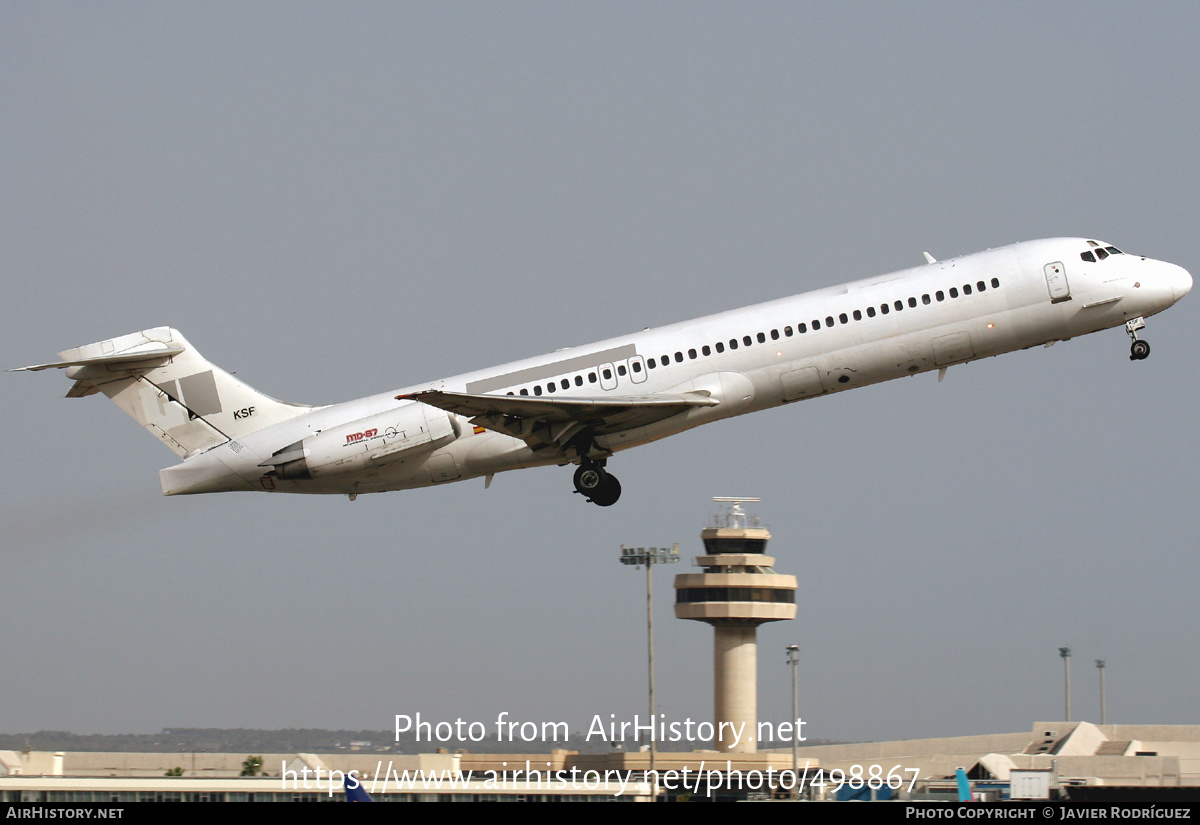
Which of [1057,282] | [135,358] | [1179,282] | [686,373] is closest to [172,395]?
[135,358]

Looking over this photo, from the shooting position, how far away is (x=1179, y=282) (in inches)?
1213

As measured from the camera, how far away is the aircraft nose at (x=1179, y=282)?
30.7 m

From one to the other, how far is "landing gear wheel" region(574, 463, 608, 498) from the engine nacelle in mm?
2927

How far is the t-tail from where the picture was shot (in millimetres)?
33469

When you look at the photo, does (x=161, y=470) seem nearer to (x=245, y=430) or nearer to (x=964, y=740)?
(x=245, y=430)

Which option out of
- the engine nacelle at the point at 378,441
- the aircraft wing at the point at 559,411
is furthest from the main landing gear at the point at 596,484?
the engine nacelle at the point at 378,441

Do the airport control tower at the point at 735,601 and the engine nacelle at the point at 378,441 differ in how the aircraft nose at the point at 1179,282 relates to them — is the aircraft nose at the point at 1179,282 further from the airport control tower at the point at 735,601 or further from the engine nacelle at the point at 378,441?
the airport control tower at the point at 735,601

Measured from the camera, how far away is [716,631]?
7044 centimetres

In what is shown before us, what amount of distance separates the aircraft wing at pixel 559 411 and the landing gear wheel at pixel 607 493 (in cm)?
104

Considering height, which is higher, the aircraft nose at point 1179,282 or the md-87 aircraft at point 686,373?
the aircraft nose at point 1179,282

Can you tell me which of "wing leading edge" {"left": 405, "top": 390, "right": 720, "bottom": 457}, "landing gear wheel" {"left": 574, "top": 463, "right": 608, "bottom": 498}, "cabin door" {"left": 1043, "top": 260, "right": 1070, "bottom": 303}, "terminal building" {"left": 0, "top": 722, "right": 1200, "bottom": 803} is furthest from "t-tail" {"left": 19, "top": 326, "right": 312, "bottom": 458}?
"cabin door" {"left": 1043, "top": 260, "right": 1070, "bottom": 303}

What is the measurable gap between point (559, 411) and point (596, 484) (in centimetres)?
260

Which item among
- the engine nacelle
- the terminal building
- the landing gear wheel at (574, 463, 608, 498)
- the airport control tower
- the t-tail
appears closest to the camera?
the terminal building

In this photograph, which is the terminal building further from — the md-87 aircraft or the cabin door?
the cabin door
